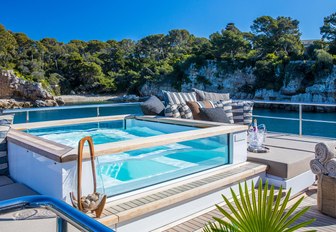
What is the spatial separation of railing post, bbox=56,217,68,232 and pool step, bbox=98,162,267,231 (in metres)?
0.99

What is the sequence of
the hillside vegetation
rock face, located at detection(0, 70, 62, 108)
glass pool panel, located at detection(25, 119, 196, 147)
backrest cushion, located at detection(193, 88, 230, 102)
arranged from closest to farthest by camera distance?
glass pool panel, located at detection(25, 119, 196, 147) < backrest cushion, located at detection(193, 88, 230, 102) < the hillside vegetation < rock face, located at detection(0, 70, 62, 108)

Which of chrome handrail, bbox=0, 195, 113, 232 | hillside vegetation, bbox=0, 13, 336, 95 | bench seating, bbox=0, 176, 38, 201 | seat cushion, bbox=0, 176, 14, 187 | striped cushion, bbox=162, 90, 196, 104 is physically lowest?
seat cushion, bbox=0, 176, 14, 187

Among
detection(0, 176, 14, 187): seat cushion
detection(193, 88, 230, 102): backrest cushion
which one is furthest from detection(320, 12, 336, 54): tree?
detection(0, 176, 14, 187): seat cushion

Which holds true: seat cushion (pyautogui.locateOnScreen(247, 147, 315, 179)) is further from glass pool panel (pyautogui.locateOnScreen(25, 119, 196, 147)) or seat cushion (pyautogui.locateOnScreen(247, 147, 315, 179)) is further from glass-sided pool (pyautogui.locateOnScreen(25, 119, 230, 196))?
glass pool panel (pyautogui.locateOnScreen(25, 119, 196, 147))

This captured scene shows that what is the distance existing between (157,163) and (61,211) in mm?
1662

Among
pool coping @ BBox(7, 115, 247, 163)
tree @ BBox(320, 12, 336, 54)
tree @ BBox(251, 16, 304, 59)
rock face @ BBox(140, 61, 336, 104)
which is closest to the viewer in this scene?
pool coping @ BBox(7, 115, 247, 163)

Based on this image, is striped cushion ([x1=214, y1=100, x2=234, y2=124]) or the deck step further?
striped cushion ([x1=214, y1=100, x2=234, y2=124])

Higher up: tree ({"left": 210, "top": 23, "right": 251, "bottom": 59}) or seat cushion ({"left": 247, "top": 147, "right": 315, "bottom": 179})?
tree ({"left": 210, "top": 23, "right": 251, "bottom": 59})

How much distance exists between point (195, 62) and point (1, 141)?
30.8 meters

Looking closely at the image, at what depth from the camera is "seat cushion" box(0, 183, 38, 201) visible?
1.98 meters

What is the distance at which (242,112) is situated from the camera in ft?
13.9

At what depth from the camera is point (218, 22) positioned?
3950 centimetres

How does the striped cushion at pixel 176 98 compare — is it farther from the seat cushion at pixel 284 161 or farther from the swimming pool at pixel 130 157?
the seat cushion at pixel 284 161

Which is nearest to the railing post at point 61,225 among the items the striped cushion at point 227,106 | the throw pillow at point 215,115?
the throw pillow at point 215,115
